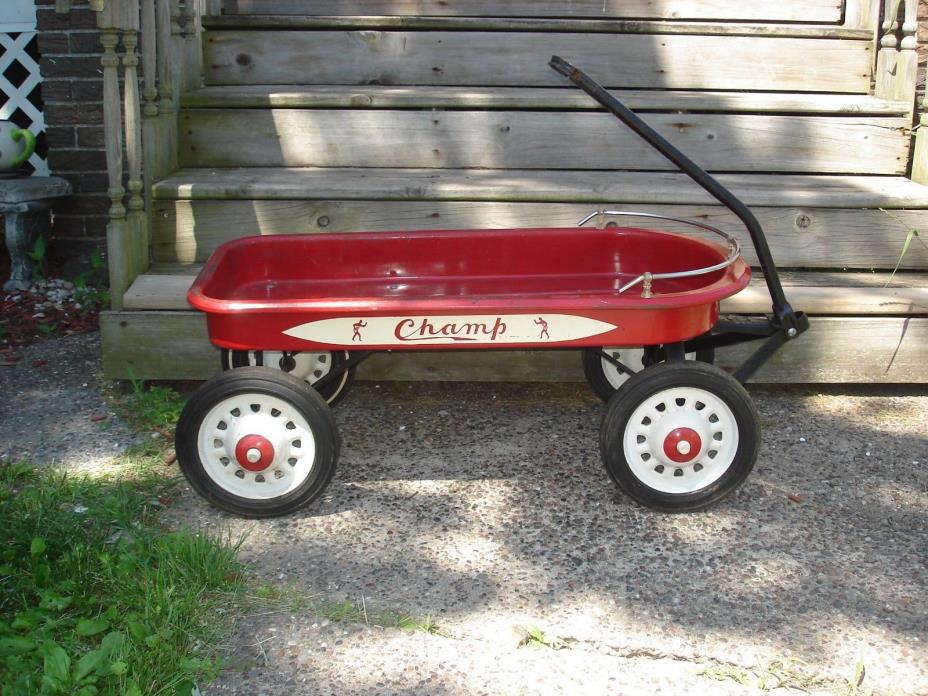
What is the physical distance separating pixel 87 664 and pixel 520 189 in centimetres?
231

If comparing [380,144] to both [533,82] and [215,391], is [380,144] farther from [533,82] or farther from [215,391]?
[215,391]

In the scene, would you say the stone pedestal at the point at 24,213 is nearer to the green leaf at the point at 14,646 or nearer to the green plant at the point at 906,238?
the green leaf at the point at 14,646

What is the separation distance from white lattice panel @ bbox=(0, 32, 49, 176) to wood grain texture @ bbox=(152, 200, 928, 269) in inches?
72.6

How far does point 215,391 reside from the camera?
2.73 meters

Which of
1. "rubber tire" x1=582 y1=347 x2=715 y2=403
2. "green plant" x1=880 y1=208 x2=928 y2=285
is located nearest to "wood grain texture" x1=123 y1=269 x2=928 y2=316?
"green plant" x1=880 y1=208 x2=928 y2=285

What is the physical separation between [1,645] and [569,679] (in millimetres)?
1189

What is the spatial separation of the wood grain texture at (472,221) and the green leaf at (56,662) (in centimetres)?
200

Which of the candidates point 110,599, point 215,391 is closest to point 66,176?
point 215,391

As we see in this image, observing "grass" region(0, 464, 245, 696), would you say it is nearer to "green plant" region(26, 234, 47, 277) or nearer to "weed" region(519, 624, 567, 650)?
"weed" region(519, 624, 567, 650)

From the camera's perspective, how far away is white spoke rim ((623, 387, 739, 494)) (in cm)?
279

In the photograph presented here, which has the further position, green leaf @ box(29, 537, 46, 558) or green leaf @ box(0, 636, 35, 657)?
green leaf @ box(29, 537, 46, 558)

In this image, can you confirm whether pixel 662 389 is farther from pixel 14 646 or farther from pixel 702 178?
pixel 14 646

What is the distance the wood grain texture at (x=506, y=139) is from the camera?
4176mm

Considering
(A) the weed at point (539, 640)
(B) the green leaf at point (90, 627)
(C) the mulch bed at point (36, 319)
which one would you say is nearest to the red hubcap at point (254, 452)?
(B) the green leaf at point (90, 627)
